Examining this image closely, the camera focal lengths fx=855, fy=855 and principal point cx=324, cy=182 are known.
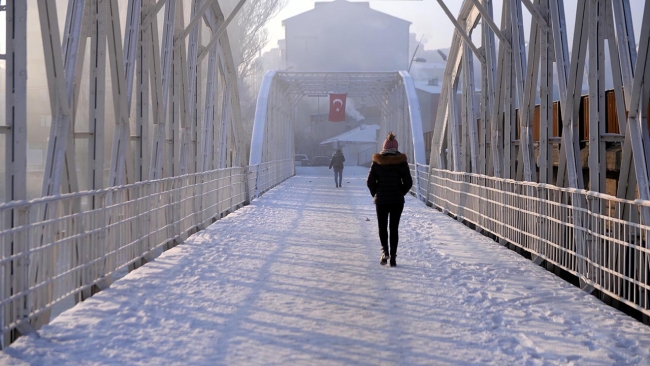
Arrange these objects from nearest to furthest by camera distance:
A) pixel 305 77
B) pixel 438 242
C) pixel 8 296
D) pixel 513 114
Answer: pixel 8 296 < pixel 438 242 < pixel 513 114 < pixel 305 77

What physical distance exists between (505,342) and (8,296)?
3405 millimetres

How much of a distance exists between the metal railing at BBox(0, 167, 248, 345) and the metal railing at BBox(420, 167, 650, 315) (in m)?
4.56

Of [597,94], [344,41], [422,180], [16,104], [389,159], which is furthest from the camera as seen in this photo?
[344,41]

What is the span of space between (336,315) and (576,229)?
325 centimetres

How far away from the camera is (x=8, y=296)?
5766 mm

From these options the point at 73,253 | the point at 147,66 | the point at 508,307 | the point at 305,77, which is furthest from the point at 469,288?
the point at 305,77

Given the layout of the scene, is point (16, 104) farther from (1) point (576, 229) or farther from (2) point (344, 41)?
(2) point (344, 41)

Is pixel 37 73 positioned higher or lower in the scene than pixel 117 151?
higher

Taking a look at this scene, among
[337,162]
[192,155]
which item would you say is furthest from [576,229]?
[337,162]

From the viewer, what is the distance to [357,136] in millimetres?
70500

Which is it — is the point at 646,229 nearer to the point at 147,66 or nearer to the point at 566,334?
the point at 566,334

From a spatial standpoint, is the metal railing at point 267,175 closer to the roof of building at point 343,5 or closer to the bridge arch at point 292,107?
the bridge arch at point 292,107

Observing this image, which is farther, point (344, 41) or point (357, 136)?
point (344, 41)

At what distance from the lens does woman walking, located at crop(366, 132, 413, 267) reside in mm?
9984
